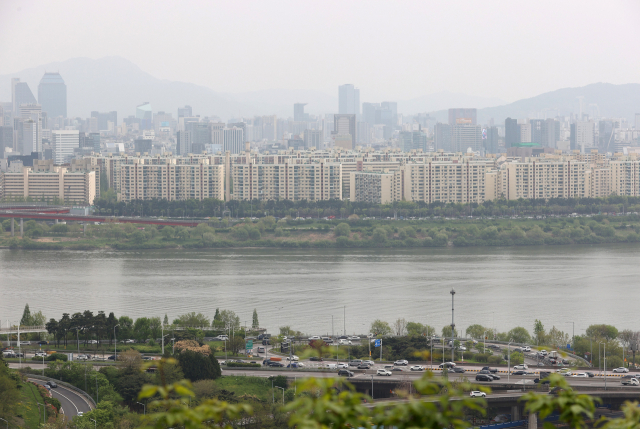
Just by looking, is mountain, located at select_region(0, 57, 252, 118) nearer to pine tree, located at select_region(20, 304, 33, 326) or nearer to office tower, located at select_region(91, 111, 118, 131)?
office tower, located at select_region(91, 111, 118, 131)

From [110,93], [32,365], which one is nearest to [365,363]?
[32,365]

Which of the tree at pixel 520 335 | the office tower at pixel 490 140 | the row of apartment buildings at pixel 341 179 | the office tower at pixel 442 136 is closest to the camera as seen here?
the tree at pixel 520 335

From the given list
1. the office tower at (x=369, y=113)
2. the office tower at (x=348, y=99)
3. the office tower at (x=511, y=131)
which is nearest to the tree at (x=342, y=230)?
the office tower at (x=511, y=131)

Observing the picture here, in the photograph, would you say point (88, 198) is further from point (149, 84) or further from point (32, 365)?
point (149, 84)

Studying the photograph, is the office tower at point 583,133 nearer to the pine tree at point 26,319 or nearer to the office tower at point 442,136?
the office tower at point 442,136

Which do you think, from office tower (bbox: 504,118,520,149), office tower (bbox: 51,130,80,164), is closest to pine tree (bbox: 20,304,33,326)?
office tower (bbox: 51,130,80,164)
